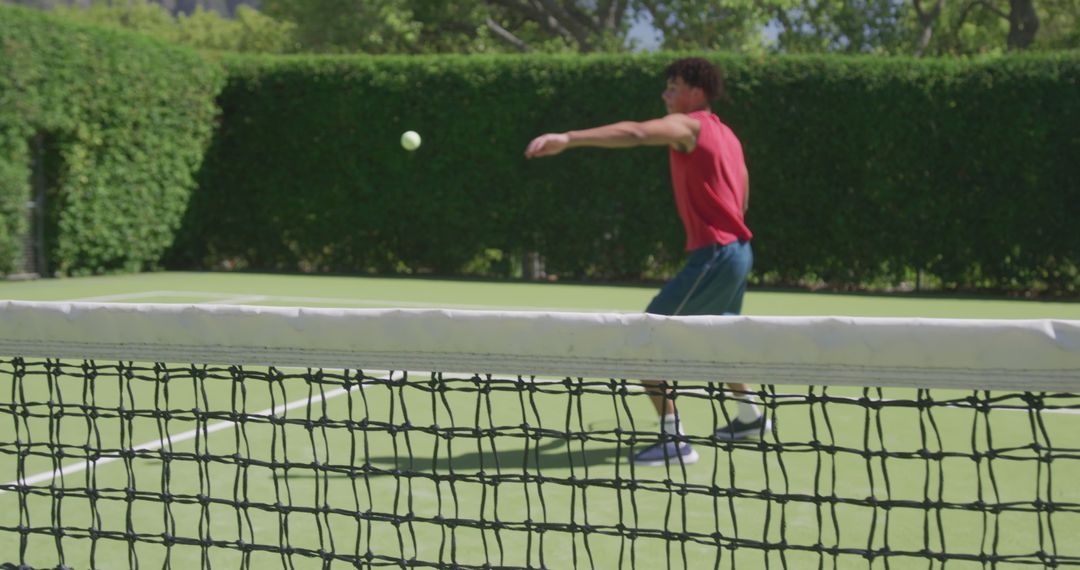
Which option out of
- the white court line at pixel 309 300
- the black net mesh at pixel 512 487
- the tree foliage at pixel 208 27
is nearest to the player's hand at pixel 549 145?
the black net mesh at pixel 512 487

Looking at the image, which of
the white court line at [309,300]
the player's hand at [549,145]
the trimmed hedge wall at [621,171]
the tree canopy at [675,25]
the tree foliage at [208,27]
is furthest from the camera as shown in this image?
the tree foliage at [208,27]

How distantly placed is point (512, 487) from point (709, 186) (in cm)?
149

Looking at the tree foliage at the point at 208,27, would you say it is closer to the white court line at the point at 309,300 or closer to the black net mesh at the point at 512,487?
the white court line at the point at 309,300

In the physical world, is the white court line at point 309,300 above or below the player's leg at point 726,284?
below

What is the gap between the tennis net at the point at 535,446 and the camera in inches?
90.6

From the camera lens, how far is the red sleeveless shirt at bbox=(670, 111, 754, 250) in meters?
4.84

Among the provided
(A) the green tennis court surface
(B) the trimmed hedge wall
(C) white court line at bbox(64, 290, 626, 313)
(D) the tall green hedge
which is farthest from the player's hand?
(D) the tall green hedge

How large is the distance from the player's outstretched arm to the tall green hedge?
10.2m

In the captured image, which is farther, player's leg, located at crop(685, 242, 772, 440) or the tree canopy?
the tree canopy

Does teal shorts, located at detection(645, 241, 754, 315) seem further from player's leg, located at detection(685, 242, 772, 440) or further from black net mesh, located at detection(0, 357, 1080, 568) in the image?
black net mesh, located at detection(0, 357, 1080, 568)

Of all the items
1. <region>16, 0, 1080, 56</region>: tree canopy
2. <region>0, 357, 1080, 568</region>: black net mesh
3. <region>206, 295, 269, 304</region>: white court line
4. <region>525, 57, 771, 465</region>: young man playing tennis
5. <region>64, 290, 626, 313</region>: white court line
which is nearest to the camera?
<region>0, 357, 1080, 568</region>: black net mesh

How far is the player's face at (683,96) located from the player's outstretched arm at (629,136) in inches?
3.8

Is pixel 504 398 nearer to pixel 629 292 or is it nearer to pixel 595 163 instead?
pixel 629 292

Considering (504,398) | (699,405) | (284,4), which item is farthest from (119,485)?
(284,4)
